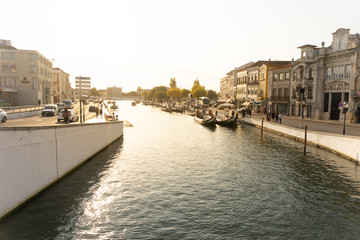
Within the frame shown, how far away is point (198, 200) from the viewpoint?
1541 centimetres

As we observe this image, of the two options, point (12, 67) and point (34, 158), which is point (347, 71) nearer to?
point (34, 158)

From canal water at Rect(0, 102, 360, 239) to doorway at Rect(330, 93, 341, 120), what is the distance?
75.8 ft

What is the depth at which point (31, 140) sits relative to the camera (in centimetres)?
1352

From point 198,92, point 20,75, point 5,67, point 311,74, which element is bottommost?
point 198,92

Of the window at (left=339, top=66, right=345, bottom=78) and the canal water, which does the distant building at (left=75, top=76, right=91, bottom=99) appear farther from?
the window at (left=339, top=66, right=345, bottom=78)

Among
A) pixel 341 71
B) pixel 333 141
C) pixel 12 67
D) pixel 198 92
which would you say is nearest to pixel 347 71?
pixel 341 71

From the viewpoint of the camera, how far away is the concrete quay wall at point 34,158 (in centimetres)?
1146

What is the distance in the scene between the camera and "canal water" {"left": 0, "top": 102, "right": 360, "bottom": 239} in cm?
1189

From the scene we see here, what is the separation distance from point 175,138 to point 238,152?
39.7ft

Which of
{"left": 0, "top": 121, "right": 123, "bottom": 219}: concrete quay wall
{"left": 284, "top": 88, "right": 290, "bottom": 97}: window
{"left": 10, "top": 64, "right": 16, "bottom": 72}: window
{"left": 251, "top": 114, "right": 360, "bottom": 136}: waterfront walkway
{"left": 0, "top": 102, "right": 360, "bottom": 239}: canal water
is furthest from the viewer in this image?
{"left": 10, "top": 64, "right": 16, "bottom": 72}: window

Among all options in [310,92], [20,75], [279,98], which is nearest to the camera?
[310,92]

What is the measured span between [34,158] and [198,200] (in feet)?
A: 31.8

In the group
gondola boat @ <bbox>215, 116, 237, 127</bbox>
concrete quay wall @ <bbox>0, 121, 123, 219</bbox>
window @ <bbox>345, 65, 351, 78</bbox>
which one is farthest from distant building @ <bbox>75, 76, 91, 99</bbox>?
window @ <bbox>345, 65, 351, 78</bbox>

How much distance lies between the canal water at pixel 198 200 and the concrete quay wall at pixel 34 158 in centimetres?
79
